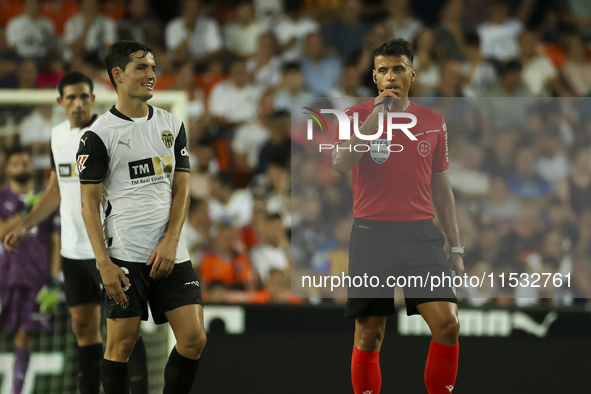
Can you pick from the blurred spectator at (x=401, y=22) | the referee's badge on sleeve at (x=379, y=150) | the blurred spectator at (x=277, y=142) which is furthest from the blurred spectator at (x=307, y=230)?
the blurred spectator at (x=401, y=22)

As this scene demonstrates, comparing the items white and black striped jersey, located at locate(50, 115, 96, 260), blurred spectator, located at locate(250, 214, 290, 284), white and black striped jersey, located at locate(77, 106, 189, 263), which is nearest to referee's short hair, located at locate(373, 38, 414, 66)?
white and black striped jersey, located at locate(77, 106, 189, 263)

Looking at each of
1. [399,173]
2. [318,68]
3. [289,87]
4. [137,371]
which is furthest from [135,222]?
[318,68]

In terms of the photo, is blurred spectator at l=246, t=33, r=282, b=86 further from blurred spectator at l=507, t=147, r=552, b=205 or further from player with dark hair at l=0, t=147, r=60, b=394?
blurred spectator at l=507, t=147, r=552, b=205

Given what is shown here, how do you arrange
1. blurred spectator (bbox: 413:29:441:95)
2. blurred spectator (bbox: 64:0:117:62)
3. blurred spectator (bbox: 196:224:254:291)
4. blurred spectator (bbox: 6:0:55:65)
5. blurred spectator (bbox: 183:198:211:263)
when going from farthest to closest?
1. blurred spectator (bbox: 64:0:117:62)
2. blurred spectator (bbox: 6:0:55:65)
3. blurred spectator (bbox: 413:29:441:95)
4. blurred spectator (bbox: 183:198:211:263)
5. blurred spectator (bbox: 196:224:254:291)

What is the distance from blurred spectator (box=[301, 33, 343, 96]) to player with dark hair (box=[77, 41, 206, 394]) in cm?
491

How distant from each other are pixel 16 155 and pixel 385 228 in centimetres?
322

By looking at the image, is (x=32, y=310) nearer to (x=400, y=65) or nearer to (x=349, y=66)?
(x=400, y=65)

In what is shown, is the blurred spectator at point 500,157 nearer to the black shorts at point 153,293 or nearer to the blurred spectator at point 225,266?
the black shorts at point 153,293

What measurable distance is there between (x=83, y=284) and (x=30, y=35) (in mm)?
5253

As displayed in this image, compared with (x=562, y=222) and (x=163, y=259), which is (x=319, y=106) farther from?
(x=562, y=222)

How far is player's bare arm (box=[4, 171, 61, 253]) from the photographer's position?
13.9 feet

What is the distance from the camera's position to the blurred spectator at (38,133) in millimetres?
5504

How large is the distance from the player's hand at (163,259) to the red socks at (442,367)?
56.3 inches

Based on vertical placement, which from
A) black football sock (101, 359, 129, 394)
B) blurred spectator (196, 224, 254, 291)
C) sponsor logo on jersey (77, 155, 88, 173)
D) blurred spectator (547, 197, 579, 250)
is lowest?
black football sock (101, 359, 129, 394)
